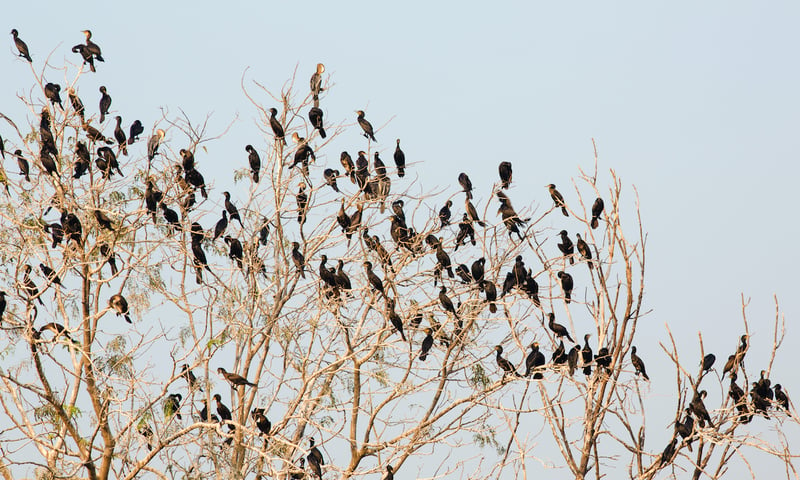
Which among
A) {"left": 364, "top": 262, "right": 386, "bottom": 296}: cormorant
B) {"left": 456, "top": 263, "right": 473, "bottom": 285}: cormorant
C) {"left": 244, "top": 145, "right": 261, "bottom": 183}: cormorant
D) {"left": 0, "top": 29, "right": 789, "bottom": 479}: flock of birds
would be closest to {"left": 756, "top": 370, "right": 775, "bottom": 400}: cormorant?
{"left": 0, "top": 29, "right": 789, "bottom": 479}: flock of birds

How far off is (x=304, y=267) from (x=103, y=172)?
243 cm

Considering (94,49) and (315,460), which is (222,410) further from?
(94,49)

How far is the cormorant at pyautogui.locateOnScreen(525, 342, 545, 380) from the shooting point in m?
9.16

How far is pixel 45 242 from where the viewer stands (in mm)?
10906

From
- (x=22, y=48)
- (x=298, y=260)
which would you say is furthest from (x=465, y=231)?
(x=22, y=48)

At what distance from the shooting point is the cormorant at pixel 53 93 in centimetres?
1071

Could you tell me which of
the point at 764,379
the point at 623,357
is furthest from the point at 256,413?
the point at 764,379

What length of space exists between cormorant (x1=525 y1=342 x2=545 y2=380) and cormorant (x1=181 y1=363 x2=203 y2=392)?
3018 mm

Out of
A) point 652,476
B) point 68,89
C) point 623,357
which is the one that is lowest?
point 652,476

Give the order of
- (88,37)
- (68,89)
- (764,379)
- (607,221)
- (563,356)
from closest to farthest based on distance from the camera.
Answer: (607,221), (563,356), (764,379), (68,89), (88,37)

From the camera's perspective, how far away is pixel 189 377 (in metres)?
10.2

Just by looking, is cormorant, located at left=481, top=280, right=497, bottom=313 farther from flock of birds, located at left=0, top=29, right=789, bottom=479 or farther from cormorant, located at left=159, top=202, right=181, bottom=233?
cormorant, located at left=159, top=202, right=181, bottom=233

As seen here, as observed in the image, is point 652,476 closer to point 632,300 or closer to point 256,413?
point 632,300

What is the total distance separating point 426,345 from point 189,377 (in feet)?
8.01
